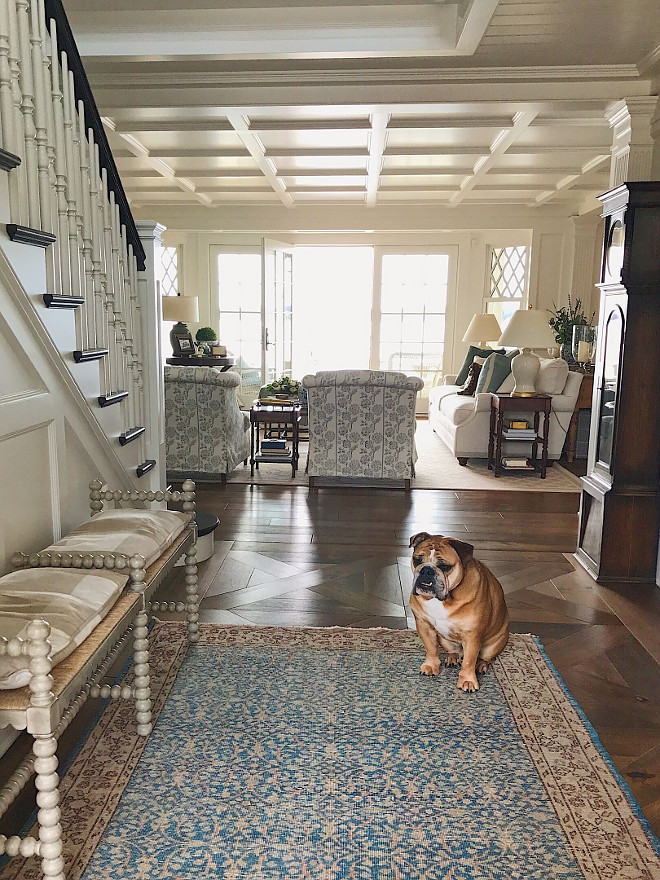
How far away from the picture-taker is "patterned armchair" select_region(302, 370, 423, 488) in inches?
219

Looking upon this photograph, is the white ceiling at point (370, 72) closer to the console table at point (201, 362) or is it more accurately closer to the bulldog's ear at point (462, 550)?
the bulldog's ear at point (462, 550)

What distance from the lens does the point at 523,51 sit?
400 cm

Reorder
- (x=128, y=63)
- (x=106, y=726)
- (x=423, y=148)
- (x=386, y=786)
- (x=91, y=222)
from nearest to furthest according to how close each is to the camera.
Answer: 1. (x=386, y=786)
2. (x=106, y=726)
3. (x=91, y=222)
4. (x=128, y=63)
5. (x=423, y=148)

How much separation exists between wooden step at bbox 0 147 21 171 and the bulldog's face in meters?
1.82

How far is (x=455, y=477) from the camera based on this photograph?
20.8ft

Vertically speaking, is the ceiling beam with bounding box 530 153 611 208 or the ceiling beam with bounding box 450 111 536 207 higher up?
the ceiling beam with bounding box 530 153 611 208

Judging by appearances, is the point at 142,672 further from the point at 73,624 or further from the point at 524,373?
the point at 524,373

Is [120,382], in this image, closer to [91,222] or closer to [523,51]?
[91,222]

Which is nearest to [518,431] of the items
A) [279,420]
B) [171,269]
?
[279,420]

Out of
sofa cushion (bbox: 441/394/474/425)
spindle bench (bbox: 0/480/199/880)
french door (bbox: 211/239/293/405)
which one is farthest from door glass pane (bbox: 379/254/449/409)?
spindle bench (bbox: 0/480/199/880)

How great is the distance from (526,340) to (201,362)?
3982 mm

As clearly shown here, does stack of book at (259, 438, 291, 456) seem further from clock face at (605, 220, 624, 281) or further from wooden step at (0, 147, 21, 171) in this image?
wooden step at (0, 147, 21, 171)

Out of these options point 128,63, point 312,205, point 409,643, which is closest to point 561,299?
point 312,205

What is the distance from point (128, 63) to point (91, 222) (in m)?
1.97
